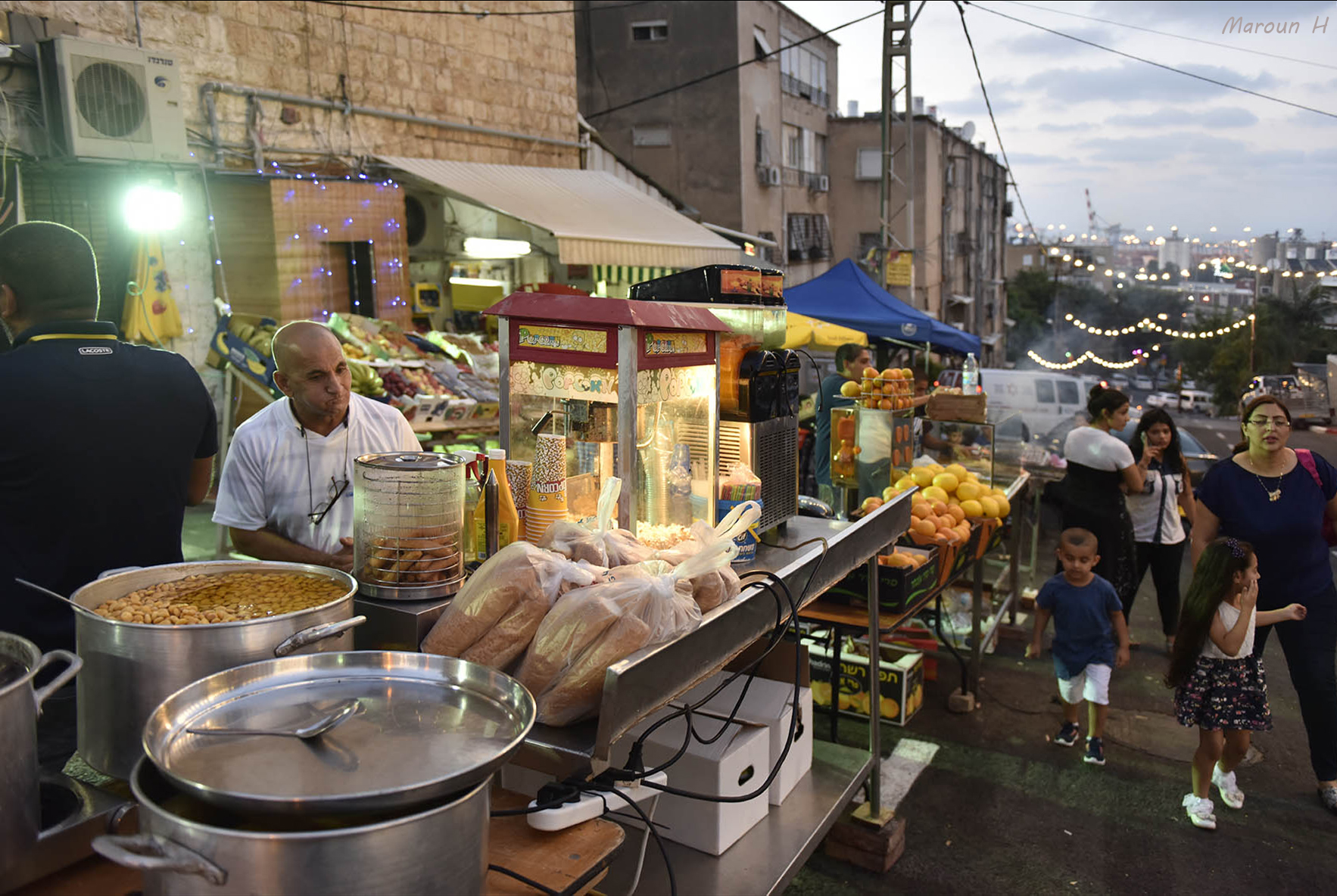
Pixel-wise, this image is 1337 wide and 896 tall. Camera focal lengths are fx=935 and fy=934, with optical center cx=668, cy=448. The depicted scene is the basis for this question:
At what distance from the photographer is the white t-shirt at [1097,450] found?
6.65 m

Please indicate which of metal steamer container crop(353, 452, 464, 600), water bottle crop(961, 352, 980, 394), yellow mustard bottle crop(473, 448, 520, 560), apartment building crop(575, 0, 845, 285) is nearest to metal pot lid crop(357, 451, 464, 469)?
metal steamer container crop(353, 452, 464, 600)

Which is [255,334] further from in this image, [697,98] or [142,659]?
[697,98]

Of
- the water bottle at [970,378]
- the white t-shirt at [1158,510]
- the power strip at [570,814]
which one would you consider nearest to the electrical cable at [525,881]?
the power strip at [570,814]

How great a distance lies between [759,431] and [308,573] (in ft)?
5.55

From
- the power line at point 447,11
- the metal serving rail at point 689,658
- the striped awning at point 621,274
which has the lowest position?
the metal serving rail at point 689,658

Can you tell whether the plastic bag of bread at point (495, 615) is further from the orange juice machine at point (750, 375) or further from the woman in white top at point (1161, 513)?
the woman in white top at point (1161, 513)

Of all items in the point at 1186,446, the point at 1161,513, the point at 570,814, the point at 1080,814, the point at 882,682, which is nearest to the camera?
the point at 570,814

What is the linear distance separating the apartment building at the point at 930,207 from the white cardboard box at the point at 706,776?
69.3 ft

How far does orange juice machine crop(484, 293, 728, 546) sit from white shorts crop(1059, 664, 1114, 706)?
355 centimetres

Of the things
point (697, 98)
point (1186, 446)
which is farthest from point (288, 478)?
point (697, 98)

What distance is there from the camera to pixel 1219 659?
4.81 metres

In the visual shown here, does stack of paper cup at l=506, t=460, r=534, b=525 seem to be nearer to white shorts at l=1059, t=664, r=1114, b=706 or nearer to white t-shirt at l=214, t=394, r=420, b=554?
white t-shirt at l=214, t=394, r=420, b=554

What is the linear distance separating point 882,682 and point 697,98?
20.2m

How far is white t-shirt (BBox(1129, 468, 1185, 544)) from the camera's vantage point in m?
7.18
